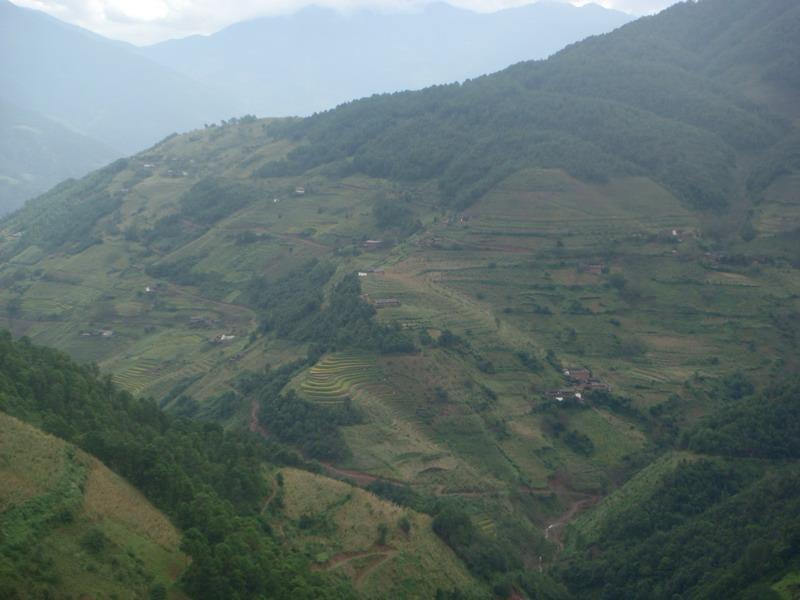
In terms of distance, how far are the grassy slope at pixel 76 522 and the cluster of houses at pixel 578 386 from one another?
27.3 metres

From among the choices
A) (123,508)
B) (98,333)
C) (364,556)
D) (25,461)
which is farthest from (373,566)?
(98,333)

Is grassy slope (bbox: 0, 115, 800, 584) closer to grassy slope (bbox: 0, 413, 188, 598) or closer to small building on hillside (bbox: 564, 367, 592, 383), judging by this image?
small building on hillside (bbox: 564, 367, 592, 383)

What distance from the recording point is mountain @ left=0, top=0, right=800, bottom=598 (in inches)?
1249

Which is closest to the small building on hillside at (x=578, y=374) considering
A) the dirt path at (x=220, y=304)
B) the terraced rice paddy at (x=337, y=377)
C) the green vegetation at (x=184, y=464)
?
the terraced rice paddy at (x=337, y=377)

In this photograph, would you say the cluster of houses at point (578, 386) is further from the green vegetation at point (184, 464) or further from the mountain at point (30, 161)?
the mountain at point (30, 161)

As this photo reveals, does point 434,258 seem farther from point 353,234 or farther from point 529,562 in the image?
point 529,562

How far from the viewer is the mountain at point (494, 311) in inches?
1249

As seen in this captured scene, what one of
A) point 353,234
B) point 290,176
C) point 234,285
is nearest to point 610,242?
point 353,234

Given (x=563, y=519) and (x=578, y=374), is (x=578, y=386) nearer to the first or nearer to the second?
(x=578, y=374)

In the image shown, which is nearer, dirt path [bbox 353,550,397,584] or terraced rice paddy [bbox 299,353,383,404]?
dirt path [bbox 353,550,397,584]

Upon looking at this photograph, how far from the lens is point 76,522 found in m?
20.1

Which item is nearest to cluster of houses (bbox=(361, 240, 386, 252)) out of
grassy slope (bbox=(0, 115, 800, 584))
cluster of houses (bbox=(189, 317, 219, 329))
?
grassy slope (bbox=(0, 115, 800, 584))

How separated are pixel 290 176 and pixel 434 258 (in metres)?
32.4

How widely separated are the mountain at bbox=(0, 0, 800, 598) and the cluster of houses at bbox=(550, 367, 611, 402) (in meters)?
0.15
